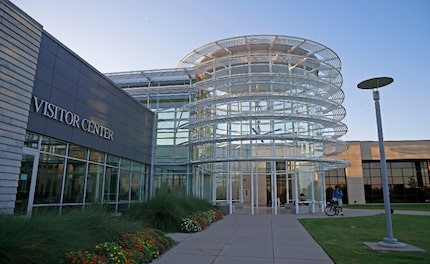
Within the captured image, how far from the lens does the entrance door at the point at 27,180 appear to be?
1041 centimetres

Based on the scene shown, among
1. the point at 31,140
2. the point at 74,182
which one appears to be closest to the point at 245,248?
the point at 31,140

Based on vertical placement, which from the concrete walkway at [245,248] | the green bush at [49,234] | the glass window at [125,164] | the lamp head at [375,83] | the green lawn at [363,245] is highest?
the lamp head at [375,83]

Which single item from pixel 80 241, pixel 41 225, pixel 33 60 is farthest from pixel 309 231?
pixel 33 60

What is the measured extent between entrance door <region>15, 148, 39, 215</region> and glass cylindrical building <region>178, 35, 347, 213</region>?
12.1 metres

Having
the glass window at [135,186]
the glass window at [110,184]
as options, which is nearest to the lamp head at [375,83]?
the glass window at [110,184]

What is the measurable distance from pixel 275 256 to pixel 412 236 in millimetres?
6508

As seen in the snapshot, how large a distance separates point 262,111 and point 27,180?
15.1 m

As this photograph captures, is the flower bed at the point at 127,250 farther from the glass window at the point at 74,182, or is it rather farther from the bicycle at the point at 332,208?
the bicycle at the point at 332,208

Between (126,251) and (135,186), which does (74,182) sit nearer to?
(135,186)

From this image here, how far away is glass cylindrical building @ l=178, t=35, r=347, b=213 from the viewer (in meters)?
21.7

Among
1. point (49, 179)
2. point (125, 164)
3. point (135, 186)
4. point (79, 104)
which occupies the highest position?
point (79, 104)

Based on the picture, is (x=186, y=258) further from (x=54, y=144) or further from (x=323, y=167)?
(x=323, y=167)

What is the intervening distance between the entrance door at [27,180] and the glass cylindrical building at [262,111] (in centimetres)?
1213

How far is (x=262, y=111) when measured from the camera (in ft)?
71.8
